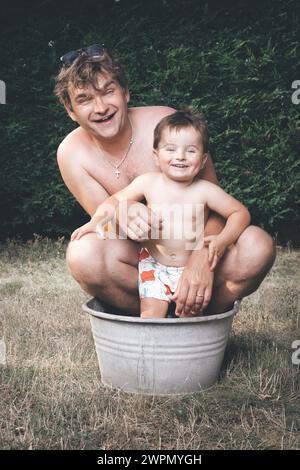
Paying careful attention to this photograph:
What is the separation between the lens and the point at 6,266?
446 cm

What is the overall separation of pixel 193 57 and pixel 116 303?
2.77m

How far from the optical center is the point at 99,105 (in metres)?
2.31

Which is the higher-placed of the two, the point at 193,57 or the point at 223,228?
the point at 193,57

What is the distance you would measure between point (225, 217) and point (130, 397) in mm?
727

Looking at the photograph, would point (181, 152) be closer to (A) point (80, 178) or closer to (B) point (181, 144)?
(B) point (181, 144)

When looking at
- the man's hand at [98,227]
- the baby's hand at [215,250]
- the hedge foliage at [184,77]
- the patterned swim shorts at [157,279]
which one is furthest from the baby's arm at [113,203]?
the hedge foliage at [184,77]

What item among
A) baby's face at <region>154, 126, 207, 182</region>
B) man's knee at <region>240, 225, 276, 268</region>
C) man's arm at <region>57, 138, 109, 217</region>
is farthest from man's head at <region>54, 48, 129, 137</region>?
man's knee at <region>240, 225, 276, 268</region>

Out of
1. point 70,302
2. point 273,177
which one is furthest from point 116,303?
point 273,177

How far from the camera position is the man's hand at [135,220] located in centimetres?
216

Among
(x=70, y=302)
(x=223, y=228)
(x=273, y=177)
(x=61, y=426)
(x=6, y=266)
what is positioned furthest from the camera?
(x=273, y=177)

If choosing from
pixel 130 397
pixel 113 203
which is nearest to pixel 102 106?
pixel 113 203

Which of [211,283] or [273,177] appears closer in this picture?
[211,283]

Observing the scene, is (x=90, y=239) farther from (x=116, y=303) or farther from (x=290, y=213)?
(x=290, y=213)

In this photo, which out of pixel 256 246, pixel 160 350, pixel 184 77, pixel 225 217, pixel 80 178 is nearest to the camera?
pixel 160 350
